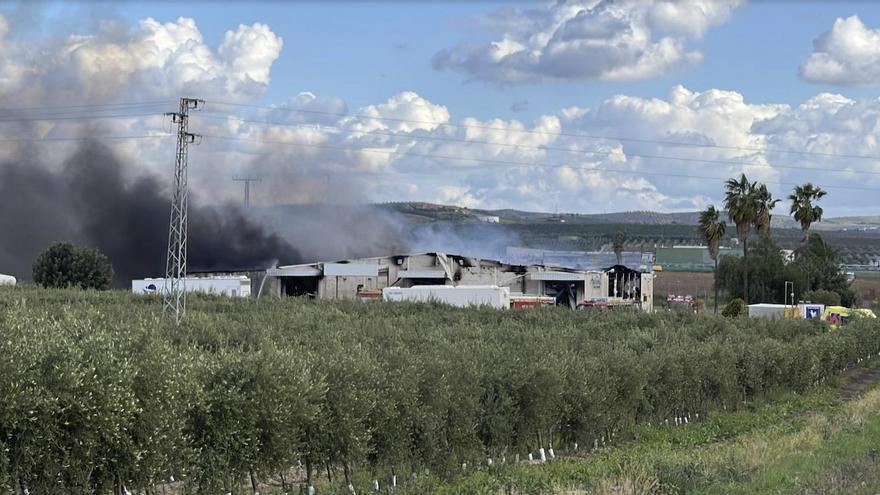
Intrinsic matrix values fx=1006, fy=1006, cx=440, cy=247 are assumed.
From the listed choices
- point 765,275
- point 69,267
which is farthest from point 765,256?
point 69,267

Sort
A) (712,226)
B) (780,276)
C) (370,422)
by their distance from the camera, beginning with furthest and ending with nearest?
(780,276) → (712,226) → (370,422)

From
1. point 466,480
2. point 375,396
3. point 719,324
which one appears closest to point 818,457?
point 466,480

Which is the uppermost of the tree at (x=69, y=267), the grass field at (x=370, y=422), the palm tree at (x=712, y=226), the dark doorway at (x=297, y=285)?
the palm tree at (x=712, y=226)

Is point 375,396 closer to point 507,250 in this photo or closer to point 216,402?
point 216,402

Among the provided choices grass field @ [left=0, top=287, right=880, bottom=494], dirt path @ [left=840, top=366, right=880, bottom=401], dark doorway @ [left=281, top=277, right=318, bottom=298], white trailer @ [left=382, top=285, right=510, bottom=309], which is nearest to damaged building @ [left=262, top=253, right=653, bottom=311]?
dark doorway @ [left=281, top=277, right=318, bottom=298]

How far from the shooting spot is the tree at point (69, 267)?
362 feet

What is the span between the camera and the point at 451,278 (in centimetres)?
11725

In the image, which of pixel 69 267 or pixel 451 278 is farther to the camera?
pixel 451 278

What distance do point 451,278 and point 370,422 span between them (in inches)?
3746

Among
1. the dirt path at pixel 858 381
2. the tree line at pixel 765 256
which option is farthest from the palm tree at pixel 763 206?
the dirt path at pixel 858 381

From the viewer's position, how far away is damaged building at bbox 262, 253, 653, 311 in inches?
4368

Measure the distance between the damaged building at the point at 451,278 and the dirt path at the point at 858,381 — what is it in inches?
1919

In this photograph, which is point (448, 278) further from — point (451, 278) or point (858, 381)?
point (858, 381)

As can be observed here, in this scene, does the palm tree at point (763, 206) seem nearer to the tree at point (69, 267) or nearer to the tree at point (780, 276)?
the tree at point (780, 276)
